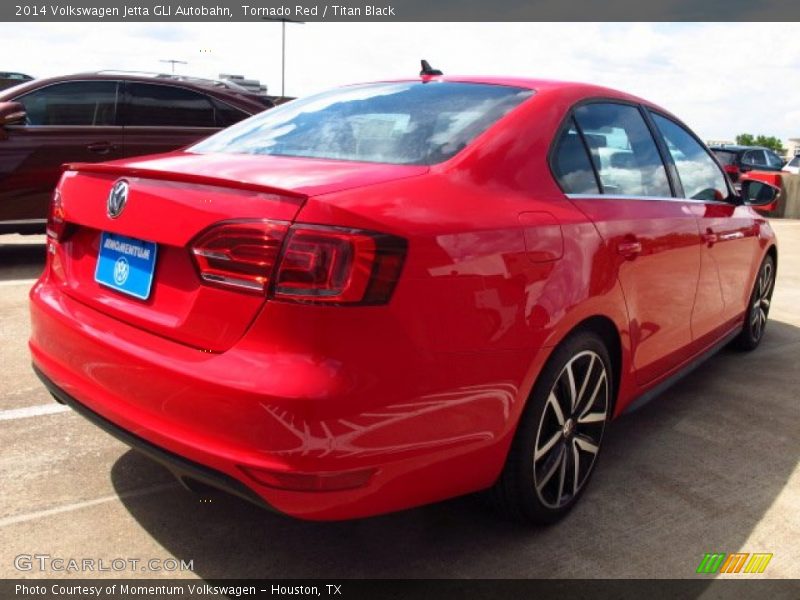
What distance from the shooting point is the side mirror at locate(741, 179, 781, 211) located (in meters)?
4.60

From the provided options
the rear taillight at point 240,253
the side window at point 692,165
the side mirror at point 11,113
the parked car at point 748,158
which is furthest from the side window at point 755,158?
the rear taillight at point 240,253

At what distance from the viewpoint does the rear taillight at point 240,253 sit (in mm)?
1887

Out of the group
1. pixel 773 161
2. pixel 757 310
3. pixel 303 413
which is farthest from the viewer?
pixel 773 161

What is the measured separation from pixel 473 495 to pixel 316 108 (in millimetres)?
1592

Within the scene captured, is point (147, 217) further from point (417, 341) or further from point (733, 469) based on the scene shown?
point (733, 469)

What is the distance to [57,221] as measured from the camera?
8.44 feet

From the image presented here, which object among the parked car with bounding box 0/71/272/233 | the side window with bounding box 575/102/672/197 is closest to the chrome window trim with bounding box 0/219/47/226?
the parked car with bounding box 0/71/272/233

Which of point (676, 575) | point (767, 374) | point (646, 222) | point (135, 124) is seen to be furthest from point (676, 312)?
point (135, 124)

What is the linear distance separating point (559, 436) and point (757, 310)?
2.97 m

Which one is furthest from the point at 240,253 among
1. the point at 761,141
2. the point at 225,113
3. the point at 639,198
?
the point at 761,141

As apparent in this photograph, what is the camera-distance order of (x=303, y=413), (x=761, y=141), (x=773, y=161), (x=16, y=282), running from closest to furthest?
(x=303, y=413)
(x=16, y=282)
(x=773, y=161)
(x=761, y=141)

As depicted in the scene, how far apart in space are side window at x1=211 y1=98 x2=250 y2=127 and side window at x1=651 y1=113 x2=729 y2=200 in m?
4.83

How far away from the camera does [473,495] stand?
262 centimetres

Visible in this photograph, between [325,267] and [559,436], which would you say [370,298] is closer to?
[325,267]
